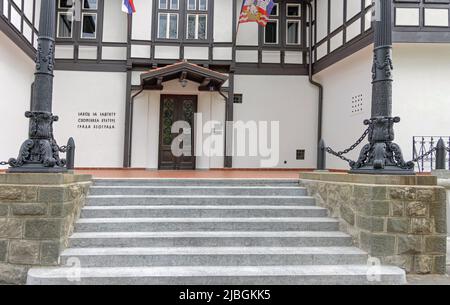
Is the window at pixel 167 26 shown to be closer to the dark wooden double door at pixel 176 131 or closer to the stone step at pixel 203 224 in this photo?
the dark wooden double door at pixel 176 131

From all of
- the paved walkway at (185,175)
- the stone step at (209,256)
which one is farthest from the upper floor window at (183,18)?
the stone step at (209,256)

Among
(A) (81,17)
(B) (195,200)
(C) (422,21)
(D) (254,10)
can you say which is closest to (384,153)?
(B) (195,200)

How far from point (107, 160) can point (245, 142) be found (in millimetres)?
4645

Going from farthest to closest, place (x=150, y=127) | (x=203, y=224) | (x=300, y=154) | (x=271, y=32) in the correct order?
(x=271, y=32) < (x=300, y=154) < (x=150, y=127) < (x=203, y=224)

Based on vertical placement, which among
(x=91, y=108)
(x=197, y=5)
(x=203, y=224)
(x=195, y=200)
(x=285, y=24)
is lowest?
(x=203, y=224)

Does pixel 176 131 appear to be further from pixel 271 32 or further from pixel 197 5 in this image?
pixel 271 32

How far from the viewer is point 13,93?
10016mm

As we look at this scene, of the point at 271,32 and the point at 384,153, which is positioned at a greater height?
the point at 271,32

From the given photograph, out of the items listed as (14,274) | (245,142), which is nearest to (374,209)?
(14,274)

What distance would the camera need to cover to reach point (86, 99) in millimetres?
11719

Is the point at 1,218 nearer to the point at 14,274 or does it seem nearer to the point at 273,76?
the point at 14,274

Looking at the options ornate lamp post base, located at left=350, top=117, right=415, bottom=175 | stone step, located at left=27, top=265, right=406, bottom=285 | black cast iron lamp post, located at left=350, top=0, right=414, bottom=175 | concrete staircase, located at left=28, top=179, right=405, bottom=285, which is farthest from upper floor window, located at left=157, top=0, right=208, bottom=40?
stone step, located at left=27, top=265, right=406, bottom=285

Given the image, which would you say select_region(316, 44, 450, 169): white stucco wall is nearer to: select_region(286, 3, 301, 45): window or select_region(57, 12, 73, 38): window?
select_region(286, 3, 301, 45): window

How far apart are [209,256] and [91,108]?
9.15 metres
